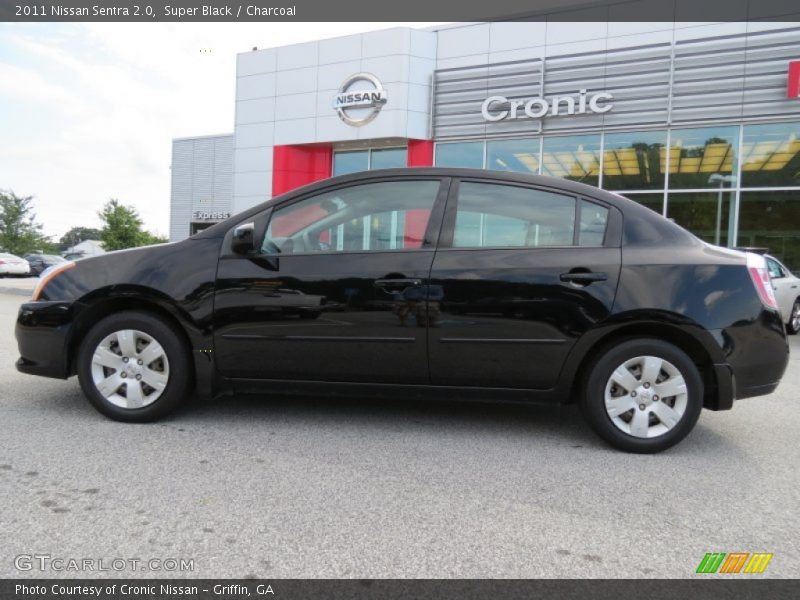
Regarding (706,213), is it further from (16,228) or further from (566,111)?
(16,228)

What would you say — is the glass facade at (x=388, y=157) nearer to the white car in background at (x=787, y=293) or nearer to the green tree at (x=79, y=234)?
the white car in background at (x=787, y=293)

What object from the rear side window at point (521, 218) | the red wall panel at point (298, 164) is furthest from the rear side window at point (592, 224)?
the red wall panel at point (298, 164)

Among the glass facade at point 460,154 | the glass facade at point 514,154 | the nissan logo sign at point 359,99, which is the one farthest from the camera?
the nissan logo sign at point 359,99

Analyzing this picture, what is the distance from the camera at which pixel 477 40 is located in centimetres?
1521

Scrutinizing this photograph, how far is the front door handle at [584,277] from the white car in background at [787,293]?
7.76 metres

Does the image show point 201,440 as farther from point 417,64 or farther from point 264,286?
point 417,64

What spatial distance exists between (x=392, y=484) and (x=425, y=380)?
32.7 inches

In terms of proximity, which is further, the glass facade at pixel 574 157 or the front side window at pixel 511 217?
the glass facade at pixel 574 157

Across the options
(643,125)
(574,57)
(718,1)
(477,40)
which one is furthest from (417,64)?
(718,1)

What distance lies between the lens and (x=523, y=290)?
3605 mm
